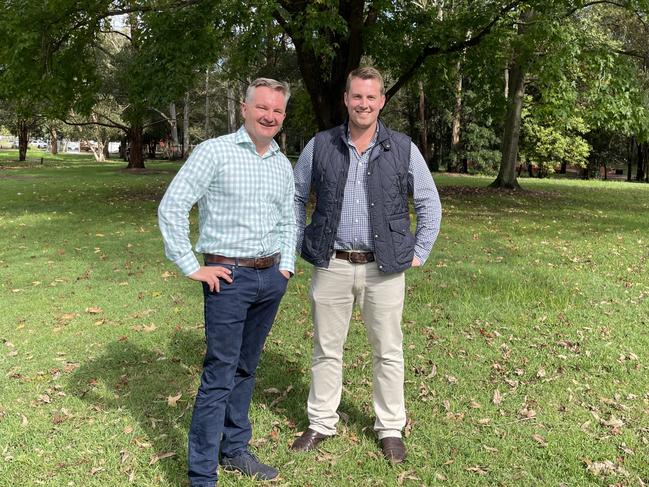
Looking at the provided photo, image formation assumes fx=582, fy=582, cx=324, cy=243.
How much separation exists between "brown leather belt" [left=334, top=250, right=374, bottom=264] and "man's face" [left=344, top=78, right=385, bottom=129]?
781 mm

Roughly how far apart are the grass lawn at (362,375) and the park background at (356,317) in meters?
0.02

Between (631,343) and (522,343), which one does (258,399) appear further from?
(631,343)

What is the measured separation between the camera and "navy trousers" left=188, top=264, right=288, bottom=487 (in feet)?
10.3

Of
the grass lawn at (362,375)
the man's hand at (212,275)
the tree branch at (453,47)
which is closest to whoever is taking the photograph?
the man's hand at (212,275)

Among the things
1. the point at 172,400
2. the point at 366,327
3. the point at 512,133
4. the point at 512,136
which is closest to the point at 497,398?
the point at 366,327

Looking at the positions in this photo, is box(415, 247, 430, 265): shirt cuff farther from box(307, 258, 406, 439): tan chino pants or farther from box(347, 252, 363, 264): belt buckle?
box(347, 252, 363, 264): belt buckle

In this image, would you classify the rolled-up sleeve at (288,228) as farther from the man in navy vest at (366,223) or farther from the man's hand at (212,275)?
the man's hand at (212,275)

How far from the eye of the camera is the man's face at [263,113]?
3119 millimetres

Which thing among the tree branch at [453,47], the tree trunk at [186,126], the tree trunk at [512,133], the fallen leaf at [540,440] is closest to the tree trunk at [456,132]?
the tree trunk at [512,133]

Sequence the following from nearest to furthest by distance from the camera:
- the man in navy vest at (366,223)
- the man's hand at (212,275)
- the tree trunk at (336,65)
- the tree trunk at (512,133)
→ 1. the man's hand at (212,275)
2. the man in navy vest at (366,223)
3. the tree trunk at (336,65)
4. the tree trunk at (512,133)

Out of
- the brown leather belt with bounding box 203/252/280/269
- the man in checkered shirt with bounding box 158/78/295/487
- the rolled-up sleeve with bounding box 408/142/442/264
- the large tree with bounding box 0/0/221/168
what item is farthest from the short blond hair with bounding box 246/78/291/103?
the large tree with bounding box 0/0/221/168

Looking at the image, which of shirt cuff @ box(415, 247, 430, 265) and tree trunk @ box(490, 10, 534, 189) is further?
tree trunk @ box(490, 10, 534, 189)

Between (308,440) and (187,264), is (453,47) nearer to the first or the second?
(308,440)

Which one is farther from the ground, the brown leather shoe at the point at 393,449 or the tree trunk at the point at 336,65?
the tree trunk at the point at 336,65
